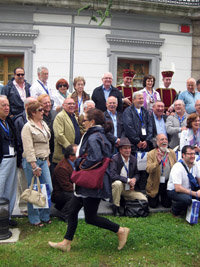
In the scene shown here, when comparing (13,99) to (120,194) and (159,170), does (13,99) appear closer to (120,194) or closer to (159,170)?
(120,194)

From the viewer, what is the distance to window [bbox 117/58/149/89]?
1116 cm

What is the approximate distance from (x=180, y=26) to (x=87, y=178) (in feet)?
27.8

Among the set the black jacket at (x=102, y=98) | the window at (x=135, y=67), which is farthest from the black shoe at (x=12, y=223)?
the window at (x=135, y=67)

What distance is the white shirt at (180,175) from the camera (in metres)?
5.76

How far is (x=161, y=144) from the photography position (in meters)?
6.27

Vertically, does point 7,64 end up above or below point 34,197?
above

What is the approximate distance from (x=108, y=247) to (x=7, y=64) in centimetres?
753

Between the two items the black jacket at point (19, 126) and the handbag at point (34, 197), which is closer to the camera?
the handbag at point (34, 197)

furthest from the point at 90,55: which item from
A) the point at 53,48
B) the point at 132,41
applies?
the point at 132,41

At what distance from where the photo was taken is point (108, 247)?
4.64 m

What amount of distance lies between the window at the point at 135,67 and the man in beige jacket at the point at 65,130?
17.1ft

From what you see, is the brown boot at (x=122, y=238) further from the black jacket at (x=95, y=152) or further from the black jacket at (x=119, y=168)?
the black jacket at (x=119, y=168)

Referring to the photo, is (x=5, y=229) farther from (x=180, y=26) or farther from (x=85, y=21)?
(x=180, y=26)

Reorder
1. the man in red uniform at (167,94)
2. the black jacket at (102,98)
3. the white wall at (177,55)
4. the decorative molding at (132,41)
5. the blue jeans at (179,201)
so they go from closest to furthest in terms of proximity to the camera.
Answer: the blue jeans at (179,201) < the black jacket at (102,98) < the man in red uniform at (167,94) < the decorative molding at (132,41) < the white wall at (177,55)
